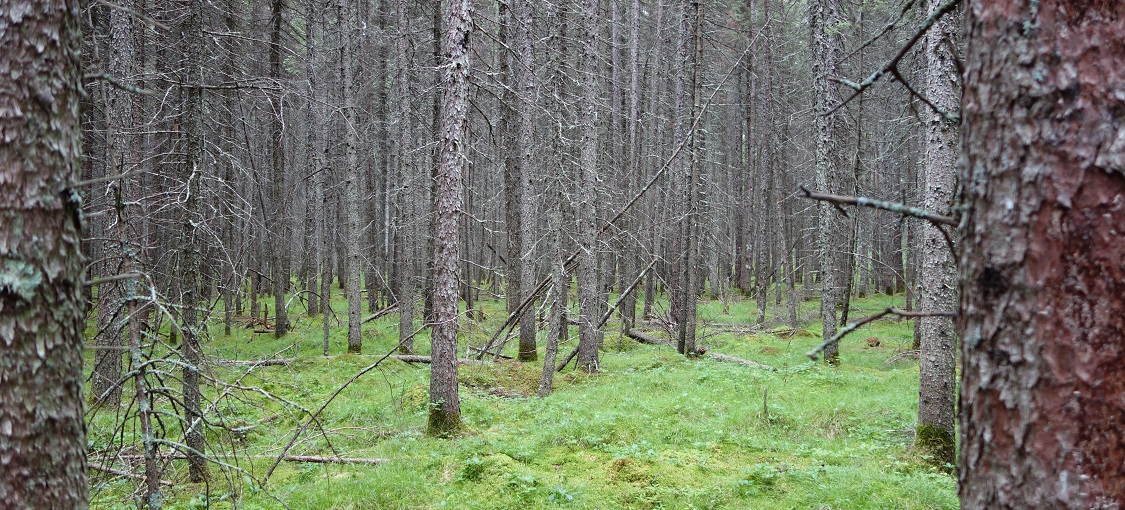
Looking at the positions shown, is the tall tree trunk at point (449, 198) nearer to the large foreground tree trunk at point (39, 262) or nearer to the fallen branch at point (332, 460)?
the fallen branch at point (332, 460)

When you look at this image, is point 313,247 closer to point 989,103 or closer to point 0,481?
point 0,481

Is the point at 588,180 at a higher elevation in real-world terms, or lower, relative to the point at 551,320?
higher

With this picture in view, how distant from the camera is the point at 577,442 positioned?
294 inches

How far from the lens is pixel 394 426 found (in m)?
8.92

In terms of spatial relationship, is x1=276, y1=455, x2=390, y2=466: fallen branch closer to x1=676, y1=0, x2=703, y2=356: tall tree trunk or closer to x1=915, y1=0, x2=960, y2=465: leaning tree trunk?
x1=915, y1=0, x2=960, y2=465: leaning tree trunk

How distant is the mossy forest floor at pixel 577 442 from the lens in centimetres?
583

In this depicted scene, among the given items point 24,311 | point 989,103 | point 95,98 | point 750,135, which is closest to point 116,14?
point 95,98

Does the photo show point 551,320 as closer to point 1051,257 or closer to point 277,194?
→ point 1051,257

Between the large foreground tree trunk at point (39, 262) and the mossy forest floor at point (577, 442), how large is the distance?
982 millimetres

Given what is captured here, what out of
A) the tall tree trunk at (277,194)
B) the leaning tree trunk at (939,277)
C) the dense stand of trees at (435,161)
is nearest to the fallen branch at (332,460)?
the dense stand of trees at (435,161)

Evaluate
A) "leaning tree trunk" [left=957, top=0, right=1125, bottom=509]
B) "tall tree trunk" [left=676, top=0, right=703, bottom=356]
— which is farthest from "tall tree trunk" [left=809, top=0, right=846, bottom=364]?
"leaning tree trunk" [left=957, top=0, right=1125, bottom=509]

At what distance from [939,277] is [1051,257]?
5575 millimetres

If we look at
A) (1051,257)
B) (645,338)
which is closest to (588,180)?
(645,338)

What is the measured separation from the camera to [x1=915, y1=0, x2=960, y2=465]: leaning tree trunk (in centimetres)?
652
